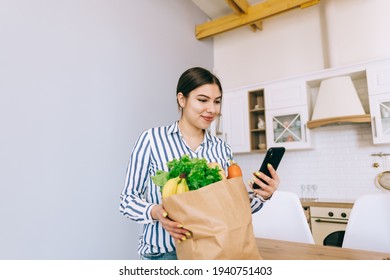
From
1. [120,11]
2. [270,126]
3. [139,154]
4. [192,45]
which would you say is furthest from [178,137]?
[192,45]

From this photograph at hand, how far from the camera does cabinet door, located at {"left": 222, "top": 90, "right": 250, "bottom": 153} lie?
337cm

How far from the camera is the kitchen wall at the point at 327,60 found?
2854 mm

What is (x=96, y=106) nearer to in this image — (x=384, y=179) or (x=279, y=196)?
(x=279, y=196)

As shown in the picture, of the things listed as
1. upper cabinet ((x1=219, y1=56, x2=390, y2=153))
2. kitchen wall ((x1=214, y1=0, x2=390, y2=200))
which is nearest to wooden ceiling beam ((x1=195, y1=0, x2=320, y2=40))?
kitchen wall ((x1=214, y1=0, x2=390, y2=200))

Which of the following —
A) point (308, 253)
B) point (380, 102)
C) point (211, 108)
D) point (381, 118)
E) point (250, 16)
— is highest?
point (250, 16)

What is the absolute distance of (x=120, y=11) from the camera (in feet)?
8.25

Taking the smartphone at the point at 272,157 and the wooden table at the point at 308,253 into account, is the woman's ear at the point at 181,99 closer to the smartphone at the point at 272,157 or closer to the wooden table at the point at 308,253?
the smartphone at the point at 272,157

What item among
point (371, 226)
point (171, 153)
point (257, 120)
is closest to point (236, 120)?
point (257, 120)

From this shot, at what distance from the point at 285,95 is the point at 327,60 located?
2.07ft

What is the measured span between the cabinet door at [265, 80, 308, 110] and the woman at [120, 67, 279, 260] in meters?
2.07

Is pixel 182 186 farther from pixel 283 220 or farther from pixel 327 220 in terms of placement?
pixel 327 220

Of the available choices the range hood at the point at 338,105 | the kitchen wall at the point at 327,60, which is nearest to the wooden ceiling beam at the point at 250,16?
the kitchen wall at the point at 327,60

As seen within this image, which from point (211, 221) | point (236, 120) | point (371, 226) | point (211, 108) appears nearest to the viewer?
point (211, 221)

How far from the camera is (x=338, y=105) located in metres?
2.66
